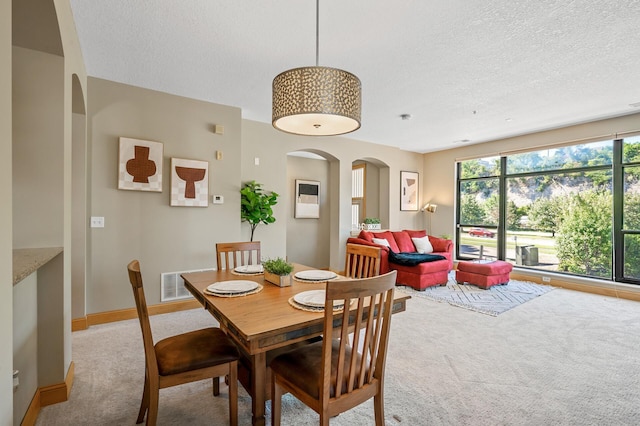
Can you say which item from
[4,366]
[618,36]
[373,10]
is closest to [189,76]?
[373,10]

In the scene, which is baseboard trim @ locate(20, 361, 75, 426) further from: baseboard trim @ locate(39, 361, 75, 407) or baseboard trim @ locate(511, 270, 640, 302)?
baseboard trim @ locate(511, 270, 640, 302)

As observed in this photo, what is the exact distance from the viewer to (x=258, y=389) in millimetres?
1688

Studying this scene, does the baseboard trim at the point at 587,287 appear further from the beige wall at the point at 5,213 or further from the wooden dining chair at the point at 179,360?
the beige wall at the point at 5,213

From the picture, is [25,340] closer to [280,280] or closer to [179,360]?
[179,360]

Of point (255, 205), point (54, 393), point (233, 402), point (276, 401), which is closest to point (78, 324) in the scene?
point (54, 393)

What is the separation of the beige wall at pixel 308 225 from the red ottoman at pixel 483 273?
2731 mm

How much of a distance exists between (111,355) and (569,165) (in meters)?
6.78

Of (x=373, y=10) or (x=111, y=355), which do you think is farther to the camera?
(x=111, y=355)

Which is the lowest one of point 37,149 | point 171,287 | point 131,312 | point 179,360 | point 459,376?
point 459,376

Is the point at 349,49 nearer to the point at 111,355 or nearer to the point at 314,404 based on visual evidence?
the point at 314,404

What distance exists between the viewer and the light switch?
3.27 meters

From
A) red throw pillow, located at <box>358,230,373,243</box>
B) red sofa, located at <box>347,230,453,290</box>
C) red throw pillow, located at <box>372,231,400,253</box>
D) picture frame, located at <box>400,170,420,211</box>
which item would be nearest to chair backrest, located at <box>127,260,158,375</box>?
red sofa, located at <box>347,230,453,290</box>

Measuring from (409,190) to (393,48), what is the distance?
462 cm

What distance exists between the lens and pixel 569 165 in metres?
5.19
